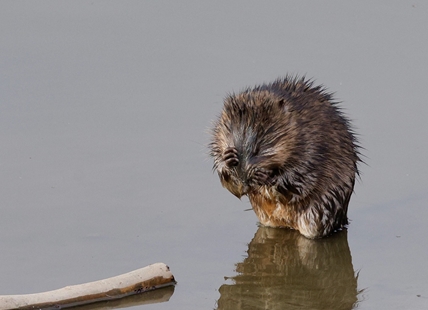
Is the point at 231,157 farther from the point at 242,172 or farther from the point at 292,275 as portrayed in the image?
the point at 292,275

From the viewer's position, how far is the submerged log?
6.43 metres

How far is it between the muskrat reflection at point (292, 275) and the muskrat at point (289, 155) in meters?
0.18

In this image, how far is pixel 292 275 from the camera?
7523mm

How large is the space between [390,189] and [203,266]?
2196 millimetres

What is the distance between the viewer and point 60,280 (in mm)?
7070

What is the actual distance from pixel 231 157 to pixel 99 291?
172cm

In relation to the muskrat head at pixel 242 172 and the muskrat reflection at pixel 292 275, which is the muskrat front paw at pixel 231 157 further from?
the muskrat reflection at pixel 292 275

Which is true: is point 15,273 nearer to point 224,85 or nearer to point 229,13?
point 224,85

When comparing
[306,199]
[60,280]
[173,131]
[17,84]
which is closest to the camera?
[60,280]

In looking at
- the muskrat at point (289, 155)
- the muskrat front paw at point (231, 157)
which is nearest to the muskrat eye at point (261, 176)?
the muskrat at point (289, 155)

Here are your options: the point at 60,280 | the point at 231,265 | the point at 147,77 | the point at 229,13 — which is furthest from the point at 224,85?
the point at 60,280

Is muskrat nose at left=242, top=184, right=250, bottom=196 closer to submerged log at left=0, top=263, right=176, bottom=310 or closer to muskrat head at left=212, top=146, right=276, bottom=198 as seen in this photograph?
muskrat head at left=212, top=146, right=276, bottom=198

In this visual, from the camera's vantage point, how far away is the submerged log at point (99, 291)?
643cm

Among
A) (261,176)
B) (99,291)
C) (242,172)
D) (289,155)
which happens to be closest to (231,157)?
(242,172)
